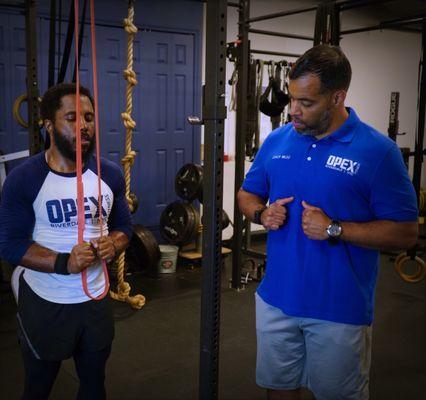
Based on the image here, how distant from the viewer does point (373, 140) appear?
5.09 feet

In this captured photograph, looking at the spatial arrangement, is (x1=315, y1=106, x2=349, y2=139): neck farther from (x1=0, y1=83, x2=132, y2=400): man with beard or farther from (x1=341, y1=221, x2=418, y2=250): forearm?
(x1=0, y1=83, x2=132, y2=400): man with beard

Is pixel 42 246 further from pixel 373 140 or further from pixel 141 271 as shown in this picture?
pixel 141 271

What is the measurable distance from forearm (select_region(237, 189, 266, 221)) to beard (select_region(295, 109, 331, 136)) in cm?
33

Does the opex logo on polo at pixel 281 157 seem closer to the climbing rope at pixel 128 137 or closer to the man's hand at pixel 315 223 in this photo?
the man's hand at pixel 315 223

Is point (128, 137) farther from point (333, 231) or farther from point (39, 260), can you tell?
point (333, 231)

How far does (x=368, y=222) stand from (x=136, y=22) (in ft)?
12.9

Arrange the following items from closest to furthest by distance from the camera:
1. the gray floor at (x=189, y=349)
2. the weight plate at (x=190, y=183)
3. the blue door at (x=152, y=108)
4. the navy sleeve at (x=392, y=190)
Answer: the navy sleeve at (x=392, y=190) < the gray floor at (x=189, y=349) < the weight plate at (x=190, y=183) < the blue door at (x=152, y=108)

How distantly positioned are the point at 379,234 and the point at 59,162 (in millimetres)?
1005

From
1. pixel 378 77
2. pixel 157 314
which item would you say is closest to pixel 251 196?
pixel 157 314

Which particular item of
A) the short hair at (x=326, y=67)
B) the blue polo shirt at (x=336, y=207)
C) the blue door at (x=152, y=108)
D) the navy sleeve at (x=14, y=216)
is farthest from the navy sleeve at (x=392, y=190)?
the blue door at (x=152, y=108)

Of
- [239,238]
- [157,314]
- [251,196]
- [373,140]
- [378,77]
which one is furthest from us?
[378,77]

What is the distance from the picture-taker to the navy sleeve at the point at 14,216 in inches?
63.0

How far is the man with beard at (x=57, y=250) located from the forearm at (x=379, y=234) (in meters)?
0.73

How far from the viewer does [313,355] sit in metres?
1.65
